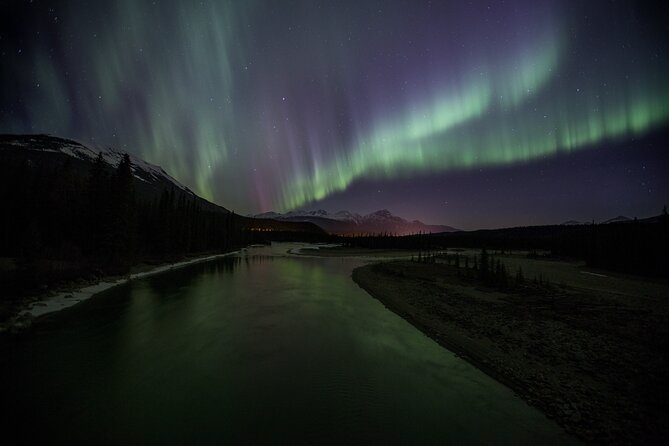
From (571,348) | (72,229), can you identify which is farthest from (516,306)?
(72,229)

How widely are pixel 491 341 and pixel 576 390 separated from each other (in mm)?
5317

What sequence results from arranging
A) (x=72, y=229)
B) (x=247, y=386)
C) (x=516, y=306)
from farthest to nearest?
(x=72, y=229)
(x=516, y=306)
(x=247, y=386)

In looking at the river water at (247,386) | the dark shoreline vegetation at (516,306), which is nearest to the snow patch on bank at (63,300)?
the dark shoreline vegetation at (516,306)

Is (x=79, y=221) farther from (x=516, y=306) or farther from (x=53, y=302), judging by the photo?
(x=516, y=306)

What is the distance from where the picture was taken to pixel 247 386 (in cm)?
1167

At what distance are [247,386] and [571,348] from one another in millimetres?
16192

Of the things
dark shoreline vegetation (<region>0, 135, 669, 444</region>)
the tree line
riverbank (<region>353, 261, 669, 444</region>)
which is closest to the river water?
riverbank (<region>353, 261, 669, 444</region>)

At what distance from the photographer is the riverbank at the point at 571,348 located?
9.45 m

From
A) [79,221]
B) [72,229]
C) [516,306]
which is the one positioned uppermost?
[79,221]

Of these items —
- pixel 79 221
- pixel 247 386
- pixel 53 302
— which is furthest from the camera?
pixel 79 221

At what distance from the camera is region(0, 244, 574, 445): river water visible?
886cm

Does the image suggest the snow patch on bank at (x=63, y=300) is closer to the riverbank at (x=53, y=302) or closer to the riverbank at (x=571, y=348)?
the riverbank at (x=53, y=302)

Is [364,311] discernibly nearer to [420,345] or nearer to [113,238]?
[420,345]

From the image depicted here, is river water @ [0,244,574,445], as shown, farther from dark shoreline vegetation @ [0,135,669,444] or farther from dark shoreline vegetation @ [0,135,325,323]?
dark shoreline vegetation @ [0,135,325,323]
